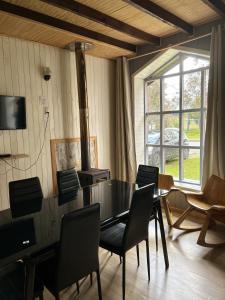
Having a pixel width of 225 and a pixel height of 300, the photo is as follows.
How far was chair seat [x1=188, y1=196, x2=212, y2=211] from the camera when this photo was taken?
115 inches

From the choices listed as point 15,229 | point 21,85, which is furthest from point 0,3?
point 15,229

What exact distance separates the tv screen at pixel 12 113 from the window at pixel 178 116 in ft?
7.72

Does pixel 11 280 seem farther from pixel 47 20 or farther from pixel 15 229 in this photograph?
pixel 47 20

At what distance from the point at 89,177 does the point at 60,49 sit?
6.80 ft

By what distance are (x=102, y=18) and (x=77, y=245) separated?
2.66 meters

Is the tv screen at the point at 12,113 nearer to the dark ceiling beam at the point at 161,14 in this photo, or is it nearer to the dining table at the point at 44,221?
the dining table at the point at 44,221

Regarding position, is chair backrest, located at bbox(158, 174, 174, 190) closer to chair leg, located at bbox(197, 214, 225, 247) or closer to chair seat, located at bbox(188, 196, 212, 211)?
chair seat, located at bbox(188, 196, 212, 211)

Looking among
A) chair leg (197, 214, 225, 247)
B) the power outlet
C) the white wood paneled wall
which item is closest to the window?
the white wood paneled wall

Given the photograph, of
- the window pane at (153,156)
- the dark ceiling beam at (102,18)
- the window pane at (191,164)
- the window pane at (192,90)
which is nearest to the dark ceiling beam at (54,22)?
the dark ceiling beam at (102,18)

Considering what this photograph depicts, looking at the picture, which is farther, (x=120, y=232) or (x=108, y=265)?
(x=108, y=265)

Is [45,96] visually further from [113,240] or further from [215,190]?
[215,190]

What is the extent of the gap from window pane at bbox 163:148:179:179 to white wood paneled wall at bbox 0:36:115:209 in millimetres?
1165

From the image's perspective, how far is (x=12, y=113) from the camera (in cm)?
314

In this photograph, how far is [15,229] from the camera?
1668mm
